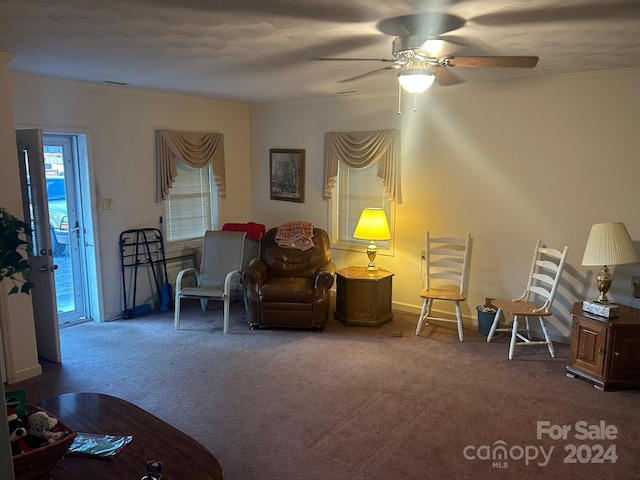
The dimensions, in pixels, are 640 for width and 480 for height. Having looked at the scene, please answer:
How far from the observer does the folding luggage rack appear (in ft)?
17.5

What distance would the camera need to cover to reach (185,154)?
575 centimetres

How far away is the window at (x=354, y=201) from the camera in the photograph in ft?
18.3

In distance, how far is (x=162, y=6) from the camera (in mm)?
2369

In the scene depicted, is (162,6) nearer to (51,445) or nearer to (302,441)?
(51,445)

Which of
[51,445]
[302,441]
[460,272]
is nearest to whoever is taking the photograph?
[51,445]

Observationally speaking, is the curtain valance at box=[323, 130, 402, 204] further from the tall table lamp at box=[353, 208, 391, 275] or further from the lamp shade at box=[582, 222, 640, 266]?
the lamp shade at box=[582, 222, 640, 266]

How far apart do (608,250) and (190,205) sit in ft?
14.9

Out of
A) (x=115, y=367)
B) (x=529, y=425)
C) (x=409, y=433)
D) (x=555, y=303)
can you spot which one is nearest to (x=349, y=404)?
(x=409, y=433)

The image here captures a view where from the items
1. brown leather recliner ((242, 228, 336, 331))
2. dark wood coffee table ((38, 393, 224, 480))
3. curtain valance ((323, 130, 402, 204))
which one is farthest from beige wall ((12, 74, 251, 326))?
dark wood coffee table ((38, 393, 224, 480))

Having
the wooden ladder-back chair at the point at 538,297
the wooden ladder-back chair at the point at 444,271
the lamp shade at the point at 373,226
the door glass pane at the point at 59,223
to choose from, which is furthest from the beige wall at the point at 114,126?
the wooden ladder-back chair at the point at 538,297

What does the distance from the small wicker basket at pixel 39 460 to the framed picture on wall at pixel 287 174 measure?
4.62 metres

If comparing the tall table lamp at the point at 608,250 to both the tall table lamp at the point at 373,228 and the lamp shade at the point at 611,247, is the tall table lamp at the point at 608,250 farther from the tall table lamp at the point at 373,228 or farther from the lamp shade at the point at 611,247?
the tall table lamp at the point at 373,228

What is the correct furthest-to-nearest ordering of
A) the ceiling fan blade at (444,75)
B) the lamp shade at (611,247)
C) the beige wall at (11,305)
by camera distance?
1. the lamp shade at (611,247)
2. the beige wall at (11,305)
3. the ceiling fan blade at (444,75)

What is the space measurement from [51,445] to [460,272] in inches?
160
